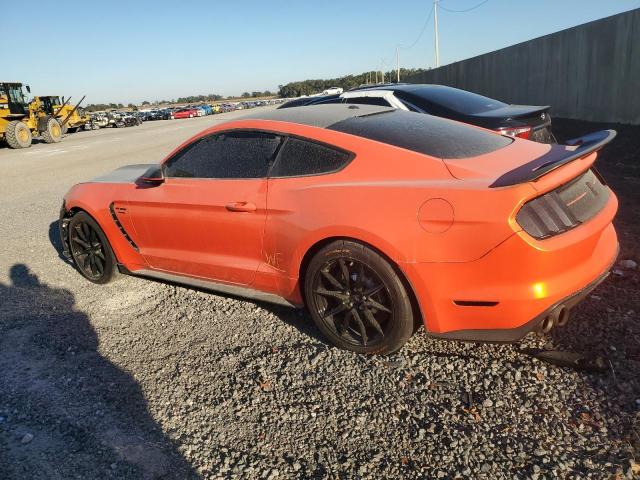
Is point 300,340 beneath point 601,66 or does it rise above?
beneath

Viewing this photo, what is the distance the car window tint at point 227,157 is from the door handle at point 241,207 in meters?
0.21

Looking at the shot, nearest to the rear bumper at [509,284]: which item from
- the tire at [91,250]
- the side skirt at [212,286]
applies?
the side skirt at [212,286]

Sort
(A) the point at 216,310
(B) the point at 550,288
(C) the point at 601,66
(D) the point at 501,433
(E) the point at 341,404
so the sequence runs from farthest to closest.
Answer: (C) the point at 601,66 < (A) the point at 216,310 < (E) the point at 341,404 < (B) the point at 550,288 < (D) the point at 501,433

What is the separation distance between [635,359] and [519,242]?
1052 mm

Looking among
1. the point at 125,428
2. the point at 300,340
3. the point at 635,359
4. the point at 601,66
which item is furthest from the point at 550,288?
the point at 601,66

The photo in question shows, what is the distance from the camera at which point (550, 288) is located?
2.54m

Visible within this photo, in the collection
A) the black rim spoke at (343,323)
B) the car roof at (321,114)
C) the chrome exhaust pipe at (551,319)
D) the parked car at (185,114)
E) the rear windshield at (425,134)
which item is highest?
the car roof at (321,114)

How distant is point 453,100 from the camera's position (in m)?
6.20

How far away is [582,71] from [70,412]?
14.2 meters

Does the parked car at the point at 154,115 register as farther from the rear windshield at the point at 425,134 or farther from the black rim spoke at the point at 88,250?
the rear windshield at the point at 425,134

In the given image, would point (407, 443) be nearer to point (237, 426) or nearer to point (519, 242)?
point (237, 426)

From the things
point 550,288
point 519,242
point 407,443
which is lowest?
point 407,443

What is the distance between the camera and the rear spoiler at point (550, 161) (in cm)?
250

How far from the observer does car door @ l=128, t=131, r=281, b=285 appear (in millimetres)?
3414
